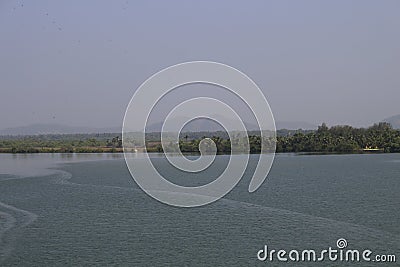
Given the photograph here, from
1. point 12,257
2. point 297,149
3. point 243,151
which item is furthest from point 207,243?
point 297,149

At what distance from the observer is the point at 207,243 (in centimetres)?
1083

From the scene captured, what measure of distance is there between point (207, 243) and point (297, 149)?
4657 centimetres

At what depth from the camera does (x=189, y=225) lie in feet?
42.2
